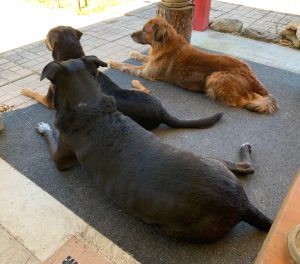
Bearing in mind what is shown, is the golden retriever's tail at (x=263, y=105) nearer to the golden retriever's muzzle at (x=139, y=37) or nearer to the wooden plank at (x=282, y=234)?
the golden retriever's muzzle at (x=139, y=37)

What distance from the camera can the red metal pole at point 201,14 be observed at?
5884mm

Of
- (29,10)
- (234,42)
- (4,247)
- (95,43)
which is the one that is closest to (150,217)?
(4,247)

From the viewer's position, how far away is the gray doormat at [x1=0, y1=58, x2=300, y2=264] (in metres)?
2.26

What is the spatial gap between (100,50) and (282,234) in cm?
460

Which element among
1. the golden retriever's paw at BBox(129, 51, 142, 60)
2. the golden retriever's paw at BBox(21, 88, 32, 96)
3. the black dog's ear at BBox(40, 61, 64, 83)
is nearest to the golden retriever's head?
the golden retriever's paw at BBox(129, 51, 142, 60)

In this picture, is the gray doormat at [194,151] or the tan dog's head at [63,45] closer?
the gray doormat at [194,151]

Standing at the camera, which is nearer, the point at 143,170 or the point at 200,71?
the point at 143,170

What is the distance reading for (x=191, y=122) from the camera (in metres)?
3.45

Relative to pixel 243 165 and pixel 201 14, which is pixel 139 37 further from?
pixel 243 165

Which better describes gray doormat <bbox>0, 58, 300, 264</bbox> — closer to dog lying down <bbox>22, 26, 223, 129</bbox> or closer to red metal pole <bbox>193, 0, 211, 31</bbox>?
dog lying down <bbox>22, 26, 223, 129</bbox>

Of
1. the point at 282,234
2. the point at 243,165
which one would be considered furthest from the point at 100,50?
the point at 282,234

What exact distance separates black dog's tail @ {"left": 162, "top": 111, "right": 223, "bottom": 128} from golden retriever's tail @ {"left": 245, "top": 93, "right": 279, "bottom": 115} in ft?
1.64

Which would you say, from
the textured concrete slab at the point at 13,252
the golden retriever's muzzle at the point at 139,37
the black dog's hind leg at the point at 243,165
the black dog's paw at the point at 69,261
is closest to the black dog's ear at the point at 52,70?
the textured concrete slab at the point at 13,252

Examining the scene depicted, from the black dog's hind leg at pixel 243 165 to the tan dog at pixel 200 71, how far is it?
0.94 metres
